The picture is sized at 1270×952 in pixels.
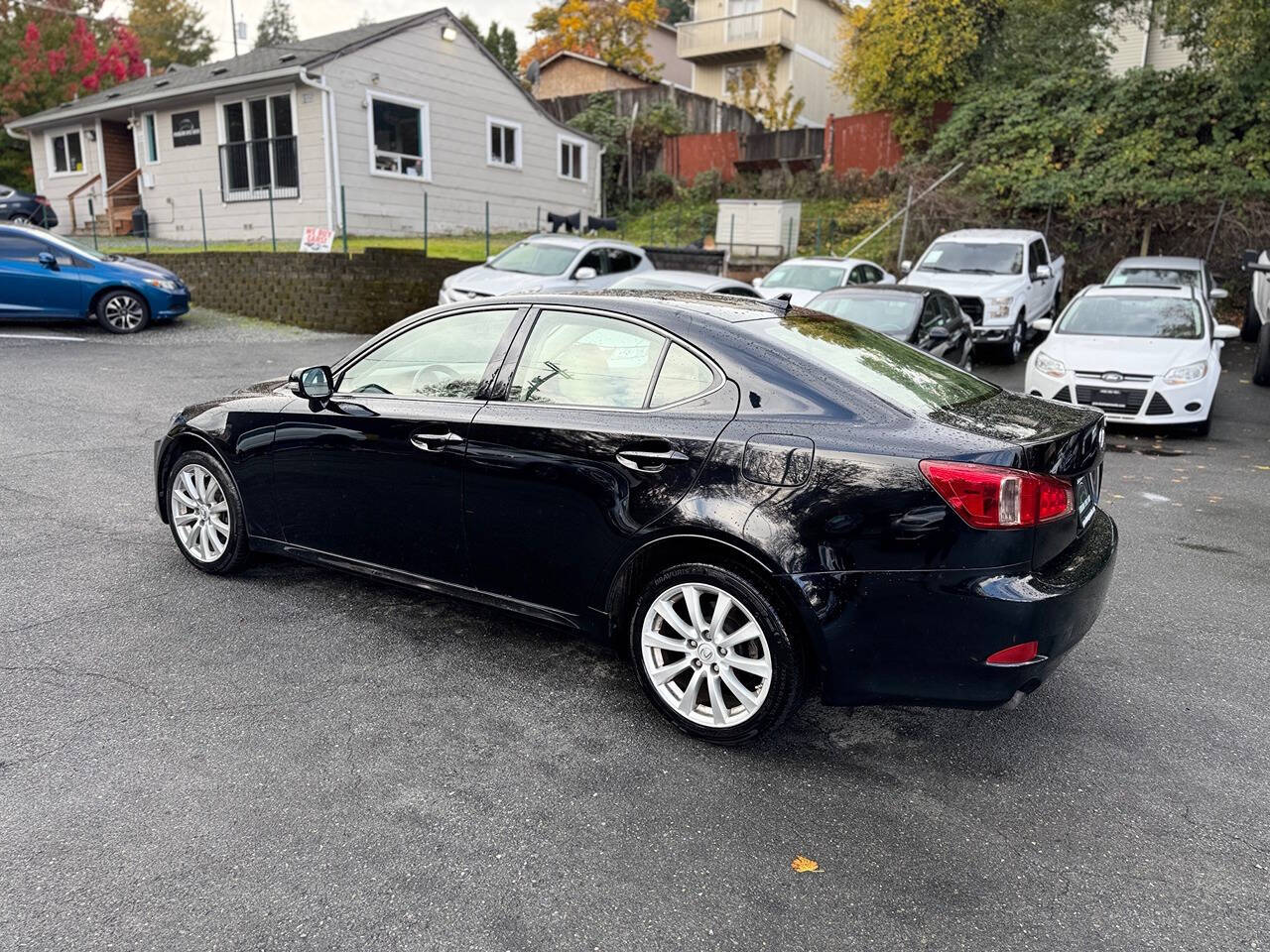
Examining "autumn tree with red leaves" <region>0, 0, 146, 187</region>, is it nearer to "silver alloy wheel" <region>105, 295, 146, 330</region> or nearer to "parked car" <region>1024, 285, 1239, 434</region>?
"silver alloy wheel" <region>105, 295, 146, 330</region>

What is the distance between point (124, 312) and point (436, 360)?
40.1ft

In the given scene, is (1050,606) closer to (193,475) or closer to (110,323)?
(193,475)

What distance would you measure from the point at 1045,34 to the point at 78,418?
23.8m

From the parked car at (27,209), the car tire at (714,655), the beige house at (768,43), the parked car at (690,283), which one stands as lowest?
the car tire at (714,655)

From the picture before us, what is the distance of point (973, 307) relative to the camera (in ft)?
45.5

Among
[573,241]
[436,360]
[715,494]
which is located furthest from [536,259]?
[715,494]

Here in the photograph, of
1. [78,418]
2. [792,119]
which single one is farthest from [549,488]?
[792,119]

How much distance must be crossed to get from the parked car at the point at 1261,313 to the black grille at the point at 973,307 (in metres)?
3.47

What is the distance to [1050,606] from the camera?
9.78ft

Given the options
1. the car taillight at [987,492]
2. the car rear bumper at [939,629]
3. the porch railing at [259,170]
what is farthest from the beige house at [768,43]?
the car rear bumper at [939,629]

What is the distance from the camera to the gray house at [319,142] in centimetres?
2083

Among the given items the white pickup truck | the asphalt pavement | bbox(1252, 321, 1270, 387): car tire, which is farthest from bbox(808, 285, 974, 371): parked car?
the asphalt pavement

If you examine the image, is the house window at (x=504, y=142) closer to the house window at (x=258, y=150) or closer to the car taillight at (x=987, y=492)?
the house window at (x=258, y=150)

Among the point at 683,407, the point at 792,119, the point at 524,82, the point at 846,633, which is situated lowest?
the point at 846,633
